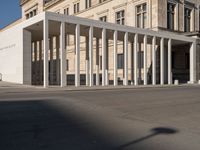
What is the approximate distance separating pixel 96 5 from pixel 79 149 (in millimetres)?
45733

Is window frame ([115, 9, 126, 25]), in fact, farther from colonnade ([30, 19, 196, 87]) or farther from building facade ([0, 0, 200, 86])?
colonnade ([30, 19, 196, 87])

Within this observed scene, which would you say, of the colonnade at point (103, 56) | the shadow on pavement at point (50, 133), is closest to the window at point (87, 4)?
the colonnade at point (103, 56)

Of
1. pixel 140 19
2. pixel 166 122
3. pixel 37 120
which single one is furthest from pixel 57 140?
pixel 140 19

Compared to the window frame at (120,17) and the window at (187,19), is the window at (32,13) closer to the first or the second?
the window frame at (120,17)

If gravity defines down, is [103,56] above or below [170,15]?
below

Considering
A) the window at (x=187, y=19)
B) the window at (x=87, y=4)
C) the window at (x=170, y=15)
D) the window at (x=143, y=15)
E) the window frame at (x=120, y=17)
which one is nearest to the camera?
the window at (x=143, y=15)

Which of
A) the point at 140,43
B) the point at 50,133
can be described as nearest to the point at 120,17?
the point at 140,43

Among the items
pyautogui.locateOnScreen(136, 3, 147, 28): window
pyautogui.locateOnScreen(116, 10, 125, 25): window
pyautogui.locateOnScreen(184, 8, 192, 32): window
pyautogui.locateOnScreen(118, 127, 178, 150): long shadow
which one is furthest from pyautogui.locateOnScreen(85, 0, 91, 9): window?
pyautogui.locateOnScreen(118, 127, 178, 150): long shadow

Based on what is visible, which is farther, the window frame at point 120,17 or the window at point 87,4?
the window at point 87,4

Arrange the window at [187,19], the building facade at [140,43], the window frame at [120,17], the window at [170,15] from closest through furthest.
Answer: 1. the building facade at [140,43]
2. the window at [170,15]
3. the window frame at [120,17]
4. the window at [187,19]

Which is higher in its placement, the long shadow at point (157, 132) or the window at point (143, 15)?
the window at point (143, 15)

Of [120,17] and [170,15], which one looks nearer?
[170,15]

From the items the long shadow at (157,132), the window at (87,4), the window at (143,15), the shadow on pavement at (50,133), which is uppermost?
the window at (87,4)

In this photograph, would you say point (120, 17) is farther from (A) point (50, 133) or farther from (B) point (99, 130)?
(A) point (50, 133)
